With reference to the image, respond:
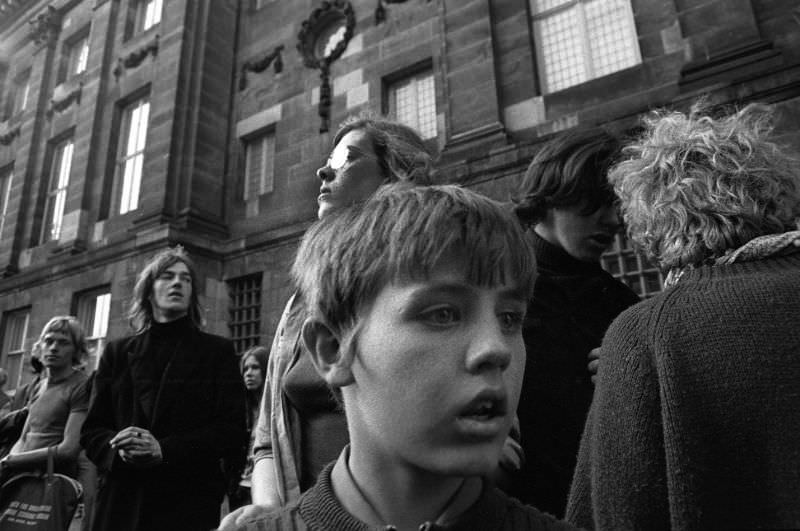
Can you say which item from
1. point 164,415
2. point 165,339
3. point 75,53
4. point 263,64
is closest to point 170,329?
point 165,339

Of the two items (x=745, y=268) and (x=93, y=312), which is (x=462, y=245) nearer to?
(x=745, y=268)

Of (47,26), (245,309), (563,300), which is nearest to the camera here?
(563,300)

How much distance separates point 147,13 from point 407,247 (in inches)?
589

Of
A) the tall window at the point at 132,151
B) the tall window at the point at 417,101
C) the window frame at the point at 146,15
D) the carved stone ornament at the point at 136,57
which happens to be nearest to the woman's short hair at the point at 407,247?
the tall window at the point at 417,101

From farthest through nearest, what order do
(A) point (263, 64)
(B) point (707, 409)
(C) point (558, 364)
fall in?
Answer: (A) point (263, 64) < (C) point (558, 364) < (B) point (707, 409)

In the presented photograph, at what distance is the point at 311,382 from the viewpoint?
1500 millimetres

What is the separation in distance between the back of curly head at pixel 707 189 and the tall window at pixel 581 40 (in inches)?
252

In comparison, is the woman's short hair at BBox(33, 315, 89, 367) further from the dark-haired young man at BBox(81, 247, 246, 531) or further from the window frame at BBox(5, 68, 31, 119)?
the window frame at BBox(5, 68, 31, 119)

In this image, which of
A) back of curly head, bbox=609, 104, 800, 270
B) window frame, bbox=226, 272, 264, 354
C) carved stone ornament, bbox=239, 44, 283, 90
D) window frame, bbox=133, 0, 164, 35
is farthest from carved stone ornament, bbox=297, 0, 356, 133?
back of curly head, bbox=609, 104, 800, 270

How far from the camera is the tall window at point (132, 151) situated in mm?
11781

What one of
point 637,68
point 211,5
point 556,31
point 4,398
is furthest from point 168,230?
point 637,68

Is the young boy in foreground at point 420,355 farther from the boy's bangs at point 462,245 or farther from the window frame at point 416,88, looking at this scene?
the window frame at point 416,88

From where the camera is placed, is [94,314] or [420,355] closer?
[420,355]

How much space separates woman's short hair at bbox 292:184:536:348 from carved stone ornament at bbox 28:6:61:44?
18.1m
